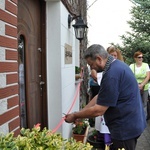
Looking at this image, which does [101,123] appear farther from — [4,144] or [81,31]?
[4,144]

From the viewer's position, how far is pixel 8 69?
6.96ft

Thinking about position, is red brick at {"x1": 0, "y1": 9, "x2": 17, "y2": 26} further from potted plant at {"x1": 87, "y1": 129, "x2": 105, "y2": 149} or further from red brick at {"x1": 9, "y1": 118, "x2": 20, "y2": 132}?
potted plant at {"x1": 87, "y1": 129, "x2": 105, "y2": 149}

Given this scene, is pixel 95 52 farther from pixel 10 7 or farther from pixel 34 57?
pixel 34 57

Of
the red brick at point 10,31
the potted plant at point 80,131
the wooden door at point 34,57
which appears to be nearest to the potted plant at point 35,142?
the red brick at point 10,31

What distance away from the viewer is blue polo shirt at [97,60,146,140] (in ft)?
8.48

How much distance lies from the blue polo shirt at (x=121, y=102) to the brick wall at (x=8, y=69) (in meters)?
0.87

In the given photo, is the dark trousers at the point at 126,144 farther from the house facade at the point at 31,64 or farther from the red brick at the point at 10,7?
the red brick at the point at 10,7

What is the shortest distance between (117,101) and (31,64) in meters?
1.31

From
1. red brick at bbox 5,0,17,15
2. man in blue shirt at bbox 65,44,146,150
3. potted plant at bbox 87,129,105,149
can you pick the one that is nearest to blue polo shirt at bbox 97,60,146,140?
man in blue shirt at bbox 65,44,146,150

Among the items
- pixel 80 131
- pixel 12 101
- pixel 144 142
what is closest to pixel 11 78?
pixel 12 101

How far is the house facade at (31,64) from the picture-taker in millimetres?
2086

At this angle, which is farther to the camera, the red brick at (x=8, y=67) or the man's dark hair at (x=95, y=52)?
the man's dark hair at (x=95, y=52)

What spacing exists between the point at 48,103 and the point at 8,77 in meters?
2.00

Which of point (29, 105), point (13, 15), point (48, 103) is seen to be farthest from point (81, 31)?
point (13, 15)
